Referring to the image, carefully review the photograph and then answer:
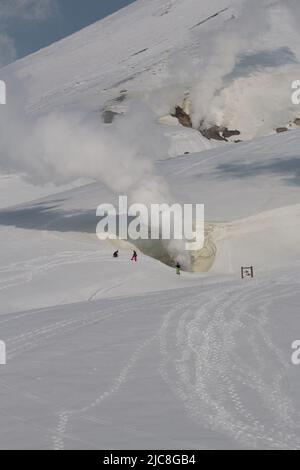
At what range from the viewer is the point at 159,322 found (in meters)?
14.6

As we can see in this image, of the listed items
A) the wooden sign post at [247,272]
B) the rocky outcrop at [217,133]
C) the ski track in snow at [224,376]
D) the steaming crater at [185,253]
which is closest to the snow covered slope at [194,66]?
the rocky outcrop at [217,133]

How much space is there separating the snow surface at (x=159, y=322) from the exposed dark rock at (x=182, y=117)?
189ft

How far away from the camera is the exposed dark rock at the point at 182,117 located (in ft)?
356

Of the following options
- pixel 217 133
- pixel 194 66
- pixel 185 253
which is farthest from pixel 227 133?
pixel 185 253

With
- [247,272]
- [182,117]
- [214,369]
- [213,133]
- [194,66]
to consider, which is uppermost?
[194,66]

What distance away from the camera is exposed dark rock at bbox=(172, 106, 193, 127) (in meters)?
108

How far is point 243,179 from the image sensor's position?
42.2 meters

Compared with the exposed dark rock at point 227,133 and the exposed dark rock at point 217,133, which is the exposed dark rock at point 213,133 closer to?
the exposed dark rock at point 217,133

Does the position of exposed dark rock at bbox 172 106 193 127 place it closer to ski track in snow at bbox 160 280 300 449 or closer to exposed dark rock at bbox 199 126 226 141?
exposed dark rock at bbox 199 126 226 141

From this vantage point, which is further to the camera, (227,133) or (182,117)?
(182,117)

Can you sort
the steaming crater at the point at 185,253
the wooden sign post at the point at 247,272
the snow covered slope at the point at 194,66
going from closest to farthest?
the wooden sign post at the point at 247,272 → the steaming crater at the point at 185,253 → the snow covered slope at the point at 194,66

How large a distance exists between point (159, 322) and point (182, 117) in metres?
97.4

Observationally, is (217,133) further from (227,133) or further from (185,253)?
(185,253)

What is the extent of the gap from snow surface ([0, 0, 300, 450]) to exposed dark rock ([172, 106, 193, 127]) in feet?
189
